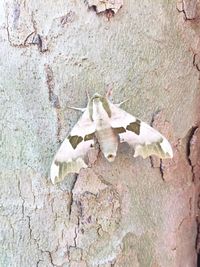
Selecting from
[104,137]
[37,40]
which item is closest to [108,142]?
[104,137]

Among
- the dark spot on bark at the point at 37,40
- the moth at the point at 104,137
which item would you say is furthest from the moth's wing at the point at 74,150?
the dark spot on bark at the point at 37,40

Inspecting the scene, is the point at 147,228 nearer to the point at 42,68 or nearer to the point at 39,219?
the point at 39,219

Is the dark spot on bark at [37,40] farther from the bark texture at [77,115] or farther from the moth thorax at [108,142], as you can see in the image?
the moth thorax at [108,142]

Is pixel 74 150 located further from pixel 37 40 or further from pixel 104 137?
pixel 37 40

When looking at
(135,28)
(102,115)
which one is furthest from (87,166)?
(135,28)

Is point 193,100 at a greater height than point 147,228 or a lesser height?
greater
